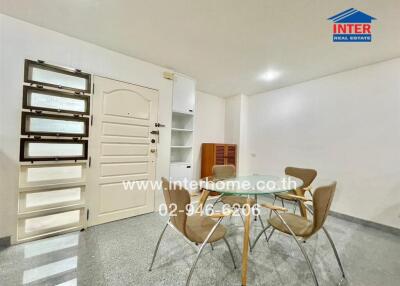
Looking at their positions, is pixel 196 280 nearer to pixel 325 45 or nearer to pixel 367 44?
pixel 325 45

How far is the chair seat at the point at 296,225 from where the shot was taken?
58.2 inches

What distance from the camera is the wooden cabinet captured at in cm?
409

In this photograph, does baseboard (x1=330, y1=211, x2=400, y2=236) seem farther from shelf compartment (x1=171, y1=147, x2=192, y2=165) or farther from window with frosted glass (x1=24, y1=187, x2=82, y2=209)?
window with frosted glass (x1=24, y1=187, x2=82, y2=209)

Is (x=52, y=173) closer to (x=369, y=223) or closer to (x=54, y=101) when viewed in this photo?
(x=54, y=101)

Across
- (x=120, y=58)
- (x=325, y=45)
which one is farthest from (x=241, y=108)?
(x=120, y=58)

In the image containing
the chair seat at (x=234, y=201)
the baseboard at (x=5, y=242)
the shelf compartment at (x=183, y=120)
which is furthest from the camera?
the shelf compartment at (x=183, y=120)

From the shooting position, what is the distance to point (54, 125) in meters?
2.15

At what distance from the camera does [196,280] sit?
1.48m

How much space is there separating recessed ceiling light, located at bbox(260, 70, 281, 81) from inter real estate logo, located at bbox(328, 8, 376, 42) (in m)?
1.04

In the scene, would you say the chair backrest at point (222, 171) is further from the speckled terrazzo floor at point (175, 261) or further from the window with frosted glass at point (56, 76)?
the window with frosted glass at point (56, 76)

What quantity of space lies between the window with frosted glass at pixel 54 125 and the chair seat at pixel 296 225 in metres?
2.57

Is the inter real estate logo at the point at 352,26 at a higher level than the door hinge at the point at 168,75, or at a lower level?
higher

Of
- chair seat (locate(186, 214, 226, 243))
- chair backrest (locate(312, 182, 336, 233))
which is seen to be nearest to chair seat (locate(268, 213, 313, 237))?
chair backrest (locate(312, 182, 336, 233))

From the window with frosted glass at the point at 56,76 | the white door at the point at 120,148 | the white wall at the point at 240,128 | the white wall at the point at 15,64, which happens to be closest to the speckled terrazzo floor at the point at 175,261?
the white door at the point at 120,148
